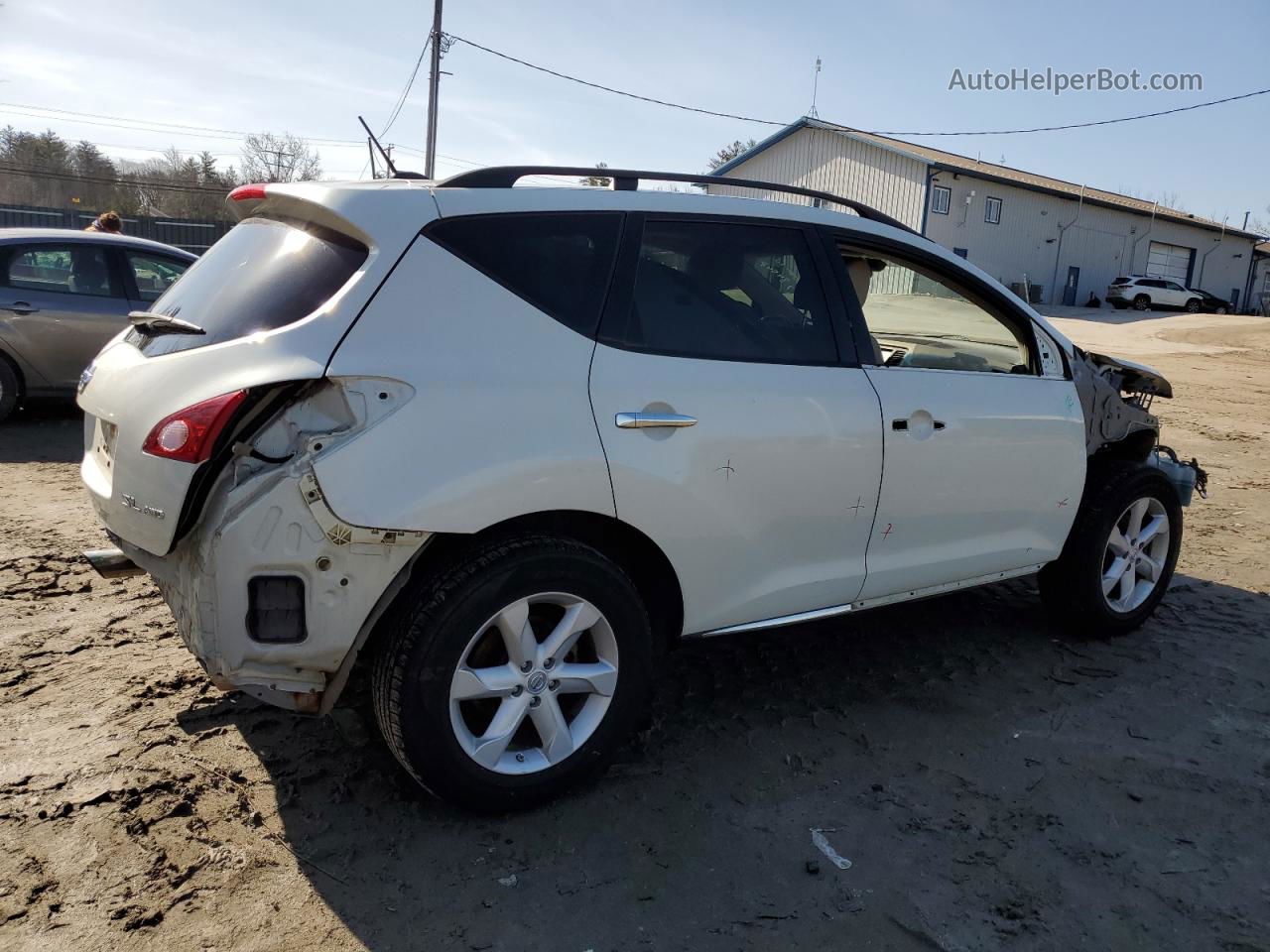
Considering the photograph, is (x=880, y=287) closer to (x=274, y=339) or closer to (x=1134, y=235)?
(x=274, y=339)

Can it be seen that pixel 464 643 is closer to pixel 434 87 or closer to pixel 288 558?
pixel 288 558

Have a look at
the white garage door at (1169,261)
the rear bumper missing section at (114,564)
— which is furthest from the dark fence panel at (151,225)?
the white garage door at (1169,261)

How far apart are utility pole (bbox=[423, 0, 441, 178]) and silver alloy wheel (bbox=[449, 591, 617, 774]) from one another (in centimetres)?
2019

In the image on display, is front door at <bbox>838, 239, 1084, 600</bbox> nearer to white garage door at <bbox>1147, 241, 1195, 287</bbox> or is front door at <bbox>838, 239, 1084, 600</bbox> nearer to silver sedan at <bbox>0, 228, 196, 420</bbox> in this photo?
silver sedan at <bbox>0, 228, 196, 420</bbox>

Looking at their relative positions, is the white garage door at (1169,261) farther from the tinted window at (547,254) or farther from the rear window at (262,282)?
the rear window at (262,282)

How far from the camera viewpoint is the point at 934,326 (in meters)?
4.13

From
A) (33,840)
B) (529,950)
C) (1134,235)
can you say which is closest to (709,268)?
(529,950)

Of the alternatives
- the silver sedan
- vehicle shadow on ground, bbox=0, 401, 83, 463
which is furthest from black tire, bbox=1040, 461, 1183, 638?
the silver sedan

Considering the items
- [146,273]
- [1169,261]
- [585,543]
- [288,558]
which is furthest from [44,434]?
[1169,261]

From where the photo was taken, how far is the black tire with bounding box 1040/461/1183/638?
14.0 feet

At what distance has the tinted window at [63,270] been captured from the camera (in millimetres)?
7844

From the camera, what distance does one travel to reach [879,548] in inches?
138

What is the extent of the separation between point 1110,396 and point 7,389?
8.15m

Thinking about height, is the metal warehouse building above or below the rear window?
above
